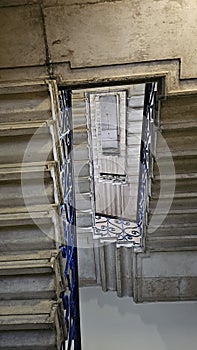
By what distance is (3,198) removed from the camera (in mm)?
1967

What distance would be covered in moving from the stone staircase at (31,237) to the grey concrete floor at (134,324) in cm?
196

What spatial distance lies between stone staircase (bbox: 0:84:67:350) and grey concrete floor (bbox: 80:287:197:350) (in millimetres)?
1957

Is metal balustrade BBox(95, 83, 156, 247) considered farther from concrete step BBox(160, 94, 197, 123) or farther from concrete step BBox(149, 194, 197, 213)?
concrete step BBox(160, 94, 197, 123)

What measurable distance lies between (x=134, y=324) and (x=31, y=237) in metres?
2.54

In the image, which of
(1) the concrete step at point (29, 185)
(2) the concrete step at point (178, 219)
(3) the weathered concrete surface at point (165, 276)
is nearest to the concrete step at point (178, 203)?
(2) the concrete step at point (178, 219)

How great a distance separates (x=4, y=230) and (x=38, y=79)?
3.21 feet

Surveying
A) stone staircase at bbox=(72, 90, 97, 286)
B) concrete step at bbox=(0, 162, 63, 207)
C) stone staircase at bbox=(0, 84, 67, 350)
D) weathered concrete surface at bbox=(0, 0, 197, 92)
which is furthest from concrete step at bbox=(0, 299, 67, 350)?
stone staircase at bbox=(72, 90, 97, 286)

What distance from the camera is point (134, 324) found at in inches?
155

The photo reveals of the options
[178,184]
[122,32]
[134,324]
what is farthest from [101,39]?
[134,324]

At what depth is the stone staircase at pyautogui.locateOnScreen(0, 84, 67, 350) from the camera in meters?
1.83

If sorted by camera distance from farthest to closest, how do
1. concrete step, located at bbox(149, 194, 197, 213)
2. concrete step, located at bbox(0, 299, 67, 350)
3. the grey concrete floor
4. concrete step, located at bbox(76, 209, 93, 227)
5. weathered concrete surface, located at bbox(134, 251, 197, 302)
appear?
concrete step, located at bbox(76, 209, 93, 227)
weathered concrete surface, located at bbox(134, 251, 197, 302)
the grey concrete floor
concrete step, located at bbox(149, 194, 197, 213)
concrete step, located at bbox(0, 299, 67, 350)

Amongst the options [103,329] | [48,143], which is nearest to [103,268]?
[103,329]

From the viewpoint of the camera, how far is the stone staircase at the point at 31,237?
1834 millimetres

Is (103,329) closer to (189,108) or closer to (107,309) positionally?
(107,309)
